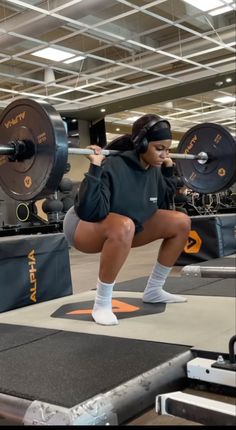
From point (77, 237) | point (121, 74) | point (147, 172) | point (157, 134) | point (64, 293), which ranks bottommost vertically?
point (64, 293)

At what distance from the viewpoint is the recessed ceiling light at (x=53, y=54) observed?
23.0 ft

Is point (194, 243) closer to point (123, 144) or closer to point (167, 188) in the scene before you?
point (167, 188)

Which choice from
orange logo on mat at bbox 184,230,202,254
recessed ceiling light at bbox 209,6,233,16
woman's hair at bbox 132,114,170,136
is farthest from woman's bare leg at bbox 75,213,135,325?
recessed ceiling light at bbox 209,6,233,16

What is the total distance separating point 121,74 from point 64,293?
20.7 ft

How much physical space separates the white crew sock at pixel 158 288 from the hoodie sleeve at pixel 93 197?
55cm

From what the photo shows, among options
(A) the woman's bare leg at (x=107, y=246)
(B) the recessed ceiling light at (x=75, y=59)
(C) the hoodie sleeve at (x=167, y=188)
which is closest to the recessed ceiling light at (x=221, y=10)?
(B) the recessed ceiling light at (x=75, y=59)

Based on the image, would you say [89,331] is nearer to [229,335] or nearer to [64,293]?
[229,335]

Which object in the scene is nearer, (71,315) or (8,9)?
(71,315)

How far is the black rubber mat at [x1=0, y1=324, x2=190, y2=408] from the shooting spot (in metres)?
1.29

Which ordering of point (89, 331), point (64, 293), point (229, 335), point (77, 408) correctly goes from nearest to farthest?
point (77, 408) → point (229, 335) → point (89, 331) → point (64, 293)

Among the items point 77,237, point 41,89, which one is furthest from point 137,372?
point 41,89

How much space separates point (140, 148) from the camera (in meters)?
2.17

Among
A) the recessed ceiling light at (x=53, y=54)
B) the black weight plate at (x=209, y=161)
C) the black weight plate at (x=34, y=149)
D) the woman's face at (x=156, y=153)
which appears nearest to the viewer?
the black weight plate at (x=34, y=149)

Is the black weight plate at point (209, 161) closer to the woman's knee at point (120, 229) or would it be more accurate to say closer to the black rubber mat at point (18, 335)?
the woman's knee at point (120, 229)
